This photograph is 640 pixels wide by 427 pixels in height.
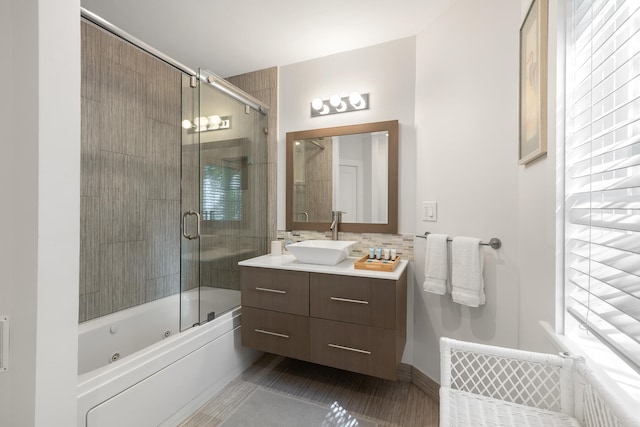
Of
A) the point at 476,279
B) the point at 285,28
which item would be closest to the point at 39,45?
the point at 285,28

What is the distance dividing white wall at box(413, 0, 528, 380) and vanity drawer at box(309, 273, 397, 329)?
48cm

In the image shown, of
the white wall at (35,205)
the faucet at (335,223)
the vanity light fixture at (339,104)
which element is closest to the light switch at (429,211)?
the faucet at (335,223)

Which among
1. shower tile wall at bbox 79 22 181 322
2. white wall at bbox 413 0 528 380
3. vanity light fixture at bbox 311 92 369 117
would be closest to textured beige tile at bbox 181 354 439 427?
white wall at bbox 413 0 528 380

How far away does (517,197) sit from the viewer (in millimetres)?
1402

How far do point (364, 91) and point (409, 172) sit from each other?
757mm

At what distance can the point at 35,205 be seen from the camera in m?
0.94

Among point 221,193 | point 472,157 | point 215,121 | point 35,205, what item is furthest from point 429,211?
point 35,205

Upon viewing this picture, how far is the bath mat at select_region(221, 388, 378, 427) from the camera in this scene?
1.56 meters

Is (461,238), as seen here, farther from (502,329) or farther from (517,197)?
(502,329)

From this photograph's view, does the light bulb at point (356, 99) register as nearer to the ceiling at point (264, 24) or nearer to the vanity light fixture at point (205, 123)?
the ceiling at point (264, 24)

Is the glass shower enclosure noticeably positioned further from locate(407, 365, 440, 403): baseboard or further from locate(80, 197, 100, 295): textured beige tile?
locate(407, 365, 440, 403): baseboard

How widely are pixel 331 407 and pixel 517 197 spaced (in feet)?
5.37

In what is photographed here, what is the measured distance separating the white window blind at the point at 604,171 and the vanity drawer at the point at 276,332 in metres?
1.37

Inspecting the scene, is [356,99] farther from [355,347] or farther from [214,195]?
[355,347]
